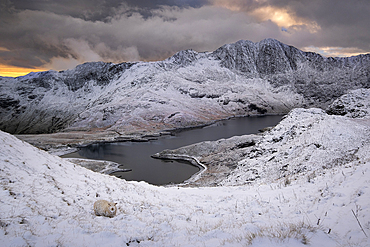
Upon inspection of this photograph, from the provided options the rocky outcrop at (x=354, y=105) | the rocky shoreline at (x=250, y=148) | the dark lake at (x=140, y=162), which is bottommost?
the dark lake at (x=140, y=162)

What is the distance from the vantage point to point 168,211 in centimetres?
1072

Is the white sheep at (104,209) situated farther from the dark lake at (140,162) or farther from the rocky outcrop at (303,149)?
the dark lake at (140,162)

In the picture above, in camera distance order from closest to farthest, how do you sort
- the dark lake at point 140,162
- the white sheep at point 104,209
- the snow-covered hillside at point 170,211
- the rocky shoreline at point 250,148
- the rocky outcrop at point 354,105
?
the snow-covered hillside at point 170,211 → the white sheep at point 104,209 → the rocky shoreline at point 250,148 → the rocky outcrop at point 354,105 → the dark lake at point 140,162

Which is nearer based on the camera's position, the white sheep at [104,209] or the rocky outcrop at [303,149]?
the white sheep at [104,209]

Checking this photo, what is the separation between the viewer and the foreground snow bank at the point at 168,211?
6.36 metres

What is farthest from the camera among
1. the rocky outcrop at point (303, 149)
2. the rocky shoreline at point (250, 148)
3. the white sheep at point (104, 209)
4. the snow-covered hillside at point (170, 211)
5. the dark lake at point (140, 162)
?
the dark lake at point (140, 162)

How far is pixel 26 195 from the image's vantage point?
9297 millimetres

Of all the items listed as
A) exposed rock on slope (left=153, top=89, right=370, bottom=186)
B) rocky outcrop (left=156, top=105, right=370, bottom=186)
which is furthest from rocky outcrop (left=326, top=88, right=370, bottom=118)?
rocky outcrop (left=156, top=105, right=370, bottom=186)

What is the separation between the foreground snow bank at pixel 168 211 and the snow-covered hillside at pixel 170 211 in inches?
1.0

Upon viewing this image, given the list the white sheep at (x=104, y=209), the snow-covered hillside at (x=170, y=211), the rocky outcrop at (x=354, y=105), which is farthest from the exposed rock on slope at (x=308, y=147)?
the white sheep at (x=104, y=209)

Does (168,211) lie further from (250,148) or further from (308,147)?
(250,148)

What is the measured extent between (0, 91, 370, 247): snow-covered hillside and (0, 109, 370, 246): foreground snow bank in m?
0.03

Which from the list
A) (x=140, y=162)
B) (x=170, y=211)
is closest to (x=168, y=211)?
(x=170, y=211)

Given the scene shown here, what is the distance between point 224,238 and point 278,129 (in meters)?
28.2
